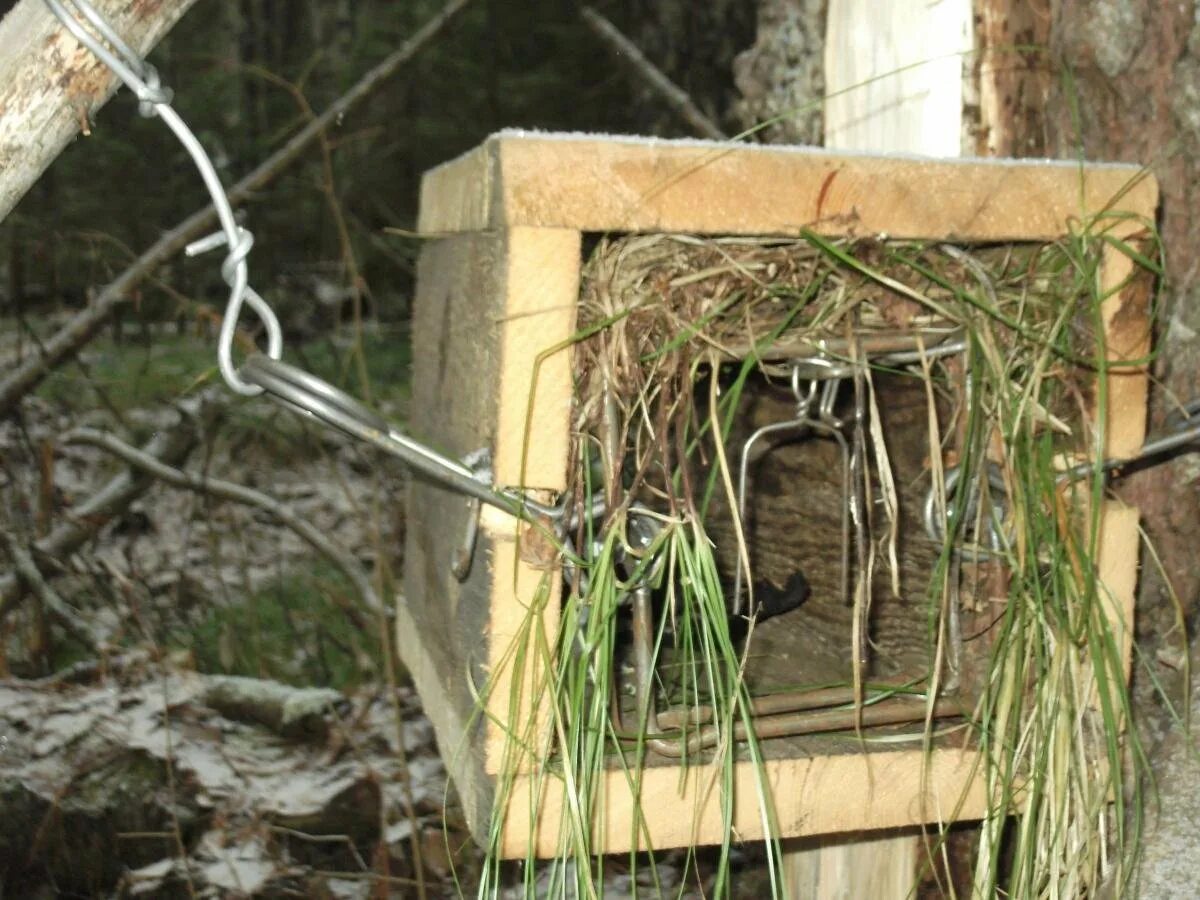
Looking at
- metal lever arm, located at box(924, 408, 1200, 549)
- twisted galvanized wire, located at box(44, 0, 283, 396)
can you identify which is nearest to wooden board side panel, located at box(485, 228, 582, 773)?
twisted galvanized wire, located at box(44, 0, 283, 396)

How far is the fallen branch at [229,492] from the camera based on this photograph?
6.95ft

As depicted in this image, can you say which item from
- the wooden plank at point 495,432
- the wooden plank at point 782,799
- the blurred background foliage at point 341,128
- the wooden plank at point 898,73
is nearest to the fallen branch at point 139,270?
the blurred background foliage at point 341,128

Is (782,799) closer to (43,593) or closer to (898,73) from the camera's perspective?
(898,73)

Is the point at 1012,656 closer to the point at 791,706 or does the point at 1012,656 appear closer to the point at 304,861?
the point at 791,706

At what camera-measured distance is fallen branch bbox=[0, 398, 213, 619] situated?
2127 mm

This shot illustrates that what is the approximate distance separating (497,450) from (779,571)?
480 mm

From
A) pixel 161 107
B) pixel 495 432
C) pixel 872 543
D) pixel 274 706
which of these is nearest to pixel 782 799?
pixel 872 543

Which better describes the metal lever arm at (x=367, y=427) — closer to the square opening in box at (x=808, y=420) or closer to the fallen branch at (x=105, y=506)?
the square opening in box at (x=808, y=420)

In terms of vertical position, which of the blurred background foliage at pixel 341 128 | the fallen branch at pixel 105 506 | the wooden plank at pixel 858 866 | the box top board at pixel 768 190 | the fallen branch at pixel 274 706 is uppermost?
the blurred background foliage at pixel 341 128

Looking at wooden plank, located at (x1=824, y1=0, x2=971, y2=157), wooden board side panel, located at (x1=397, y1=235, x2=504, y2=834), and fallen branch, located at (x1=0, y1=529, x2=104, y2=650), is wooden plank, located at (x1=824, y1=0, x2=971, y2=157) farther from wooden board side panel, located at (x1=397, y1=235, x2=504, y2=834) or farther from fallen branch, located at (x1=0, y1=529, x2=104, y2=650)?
fallen branch, located at (x1=0, y1=529, x2=104, y2=650)

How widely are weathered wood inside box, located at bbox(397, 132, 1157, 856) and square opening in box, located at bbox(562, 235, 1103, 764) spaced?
0.07 ft

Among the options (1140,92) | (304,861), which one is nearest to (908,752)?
(1140,92)

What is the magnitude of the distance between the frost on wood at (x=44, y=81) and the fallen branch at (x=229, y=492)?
151cm

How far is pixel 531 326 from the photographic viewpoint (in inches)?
26.1
